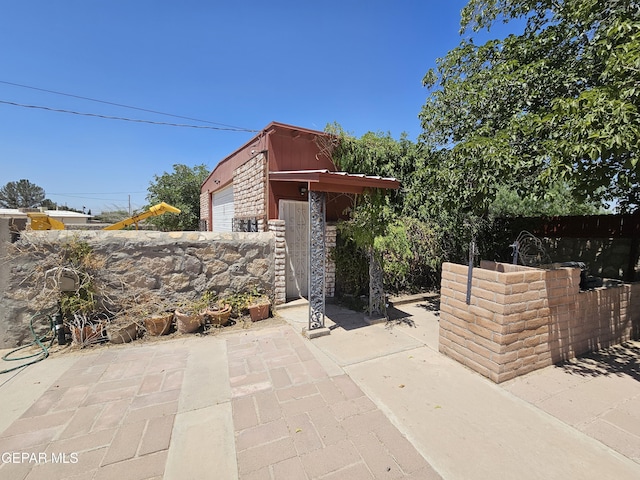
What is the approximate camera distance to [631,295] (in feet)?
13.4

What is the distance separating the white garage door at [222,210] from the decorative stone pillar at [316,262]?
5347 millimetres

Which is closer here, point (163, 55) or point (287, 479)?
point (287, 479)

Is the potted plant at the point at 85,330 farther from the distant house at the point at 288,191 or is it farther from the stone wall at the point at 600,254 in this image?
the stone wall at the point at 600,254

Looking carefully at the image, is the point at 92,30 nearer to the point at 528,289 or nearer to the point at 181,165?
the point at 528,289

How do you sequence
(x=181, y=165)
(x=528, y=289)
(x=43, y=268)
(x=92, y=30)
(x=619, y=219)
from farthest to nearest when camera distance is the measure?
(x=181, y=165), (x=92, y=30), (x=619, y=219), (x=43, y=268), (x=528, y=289)

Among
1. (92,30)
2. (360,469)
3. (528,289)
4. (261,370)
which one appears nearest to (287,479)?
(360,469)

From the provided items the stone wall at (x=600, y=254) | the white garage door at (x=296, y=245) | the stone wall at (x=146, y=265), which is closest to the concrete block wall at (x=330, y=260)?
the white garage door at (x=296, y=245)

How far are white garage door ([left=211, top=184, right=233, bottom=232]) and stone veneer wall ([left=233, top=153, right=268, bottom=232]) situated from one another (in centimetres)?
140

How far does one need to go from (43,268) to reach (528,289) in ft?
21.7

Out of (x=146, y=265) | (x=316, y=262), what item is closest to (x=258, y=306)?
(x=316, y=262)

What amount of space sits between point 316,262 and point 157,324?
2.79 meters

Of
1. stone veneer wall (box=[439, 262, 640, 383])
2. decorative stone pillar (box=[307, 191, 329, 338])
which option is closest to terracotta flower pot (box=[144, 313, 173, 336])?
decorative stone pillar (box=[307, 191, 329, 338])

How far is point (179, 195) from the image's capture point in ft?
56.8

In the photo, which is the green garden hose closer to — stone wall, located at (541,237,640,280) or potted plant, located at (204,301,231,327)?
potted plant, located at (204,301,231,327)
